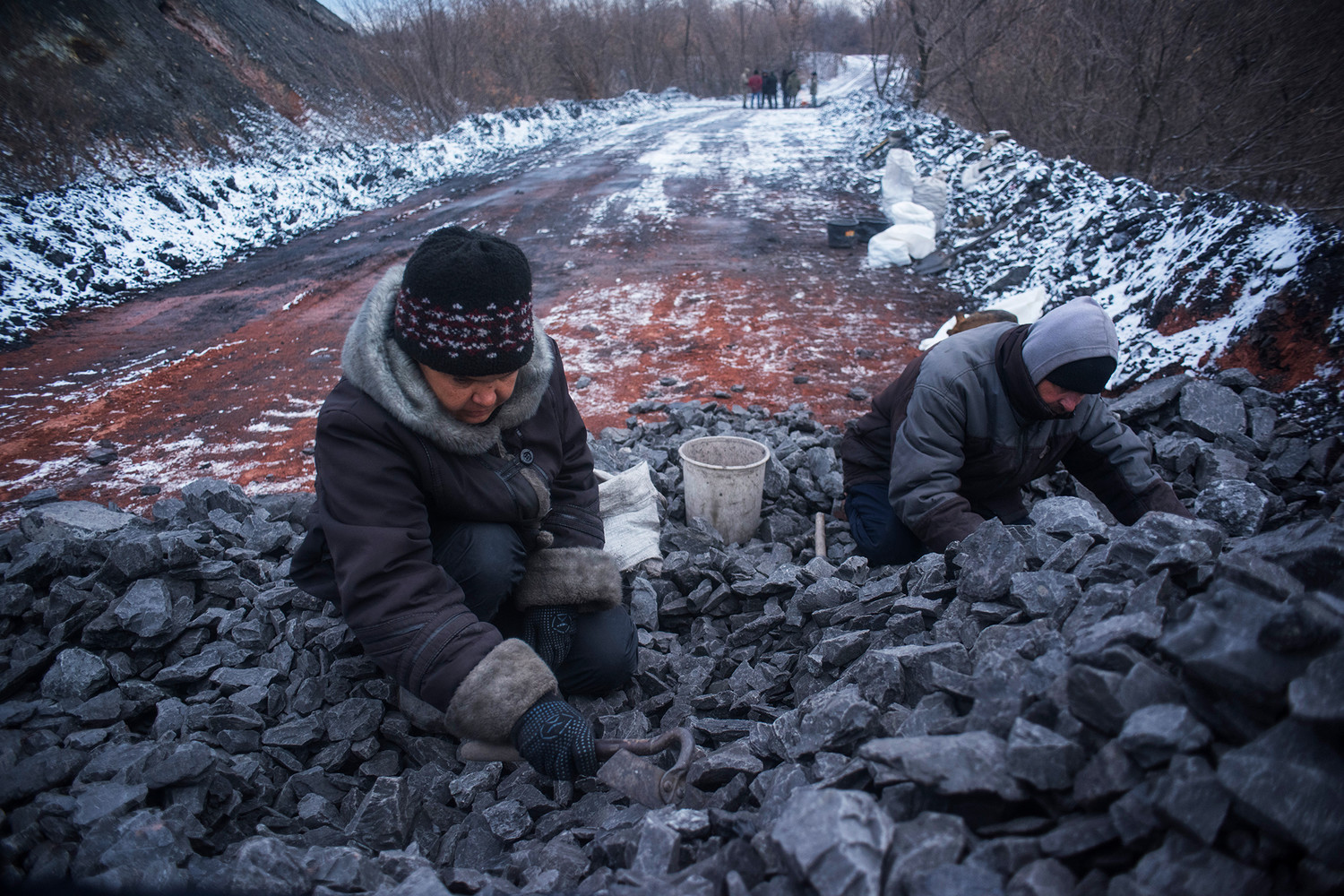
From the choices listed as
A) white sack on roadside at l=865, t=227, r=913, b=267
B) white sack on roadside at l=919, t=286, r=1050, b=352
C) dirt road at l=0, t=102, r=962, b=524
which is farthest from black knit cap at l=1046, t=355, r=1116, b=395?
white sack on roadside at l=865, t=227, r=913, b=267

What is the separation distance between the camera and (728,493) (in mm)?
3332

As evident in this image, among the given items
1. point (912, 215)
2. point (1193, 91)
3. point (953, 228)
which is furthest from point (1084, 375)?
point (1193, 91)

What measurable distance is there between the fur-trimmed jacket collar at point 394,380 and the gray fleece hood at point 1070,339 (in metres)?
1.89

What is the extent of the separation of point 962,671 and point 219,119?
555 inches

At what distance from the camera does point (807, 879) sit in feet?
4.05

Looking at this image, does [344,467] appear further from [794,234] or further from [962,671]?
[794,234]

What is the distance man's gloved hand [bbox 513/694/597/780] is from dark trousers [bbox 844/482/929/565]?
163cm

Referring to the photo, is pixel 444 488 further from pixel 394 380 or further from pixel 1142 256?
pixel 1142 256

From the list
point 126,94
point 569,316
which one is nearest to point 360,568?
point 569,316

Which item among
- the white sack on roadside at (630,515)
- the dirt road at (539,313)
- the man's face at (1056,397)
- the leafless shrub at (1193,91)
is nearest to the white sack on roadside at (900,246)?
the dirt road at (539,313)

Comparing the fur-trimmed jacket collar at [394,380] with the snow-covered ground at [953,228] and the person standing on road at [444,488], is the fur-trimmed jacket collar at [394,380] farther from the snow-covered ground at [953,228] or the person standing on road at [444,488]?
the snow-covered ground at [953,228]

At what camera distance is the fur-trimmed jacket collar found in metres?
1.90

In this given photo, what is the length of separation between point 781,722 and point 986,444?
4.94 ft

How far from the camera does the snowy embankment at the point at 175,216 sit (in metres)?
7.10
